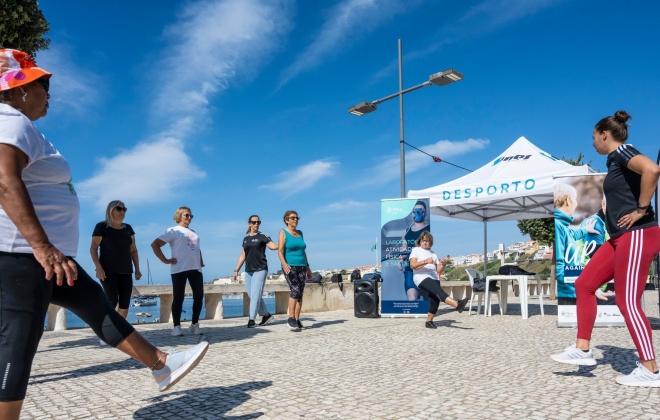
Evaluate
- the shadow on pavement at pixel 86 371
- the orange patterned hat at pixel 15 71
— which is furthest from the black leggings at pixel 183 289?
the orange patterned hat at pixel 15 71

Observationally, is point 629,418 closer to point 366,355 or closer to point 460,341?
point 366,355

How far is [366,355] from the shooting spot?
5.44 metres

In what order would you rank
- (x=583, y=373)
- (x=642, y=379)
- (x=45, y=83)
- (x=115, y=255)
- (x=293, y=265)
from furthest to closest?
(x=293, y=265) → (x=115, y=255) → (x=583, y=373) → (x=642, y=379) → (x=45, y=83)

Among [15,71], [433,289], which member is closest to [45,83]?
[15,71]

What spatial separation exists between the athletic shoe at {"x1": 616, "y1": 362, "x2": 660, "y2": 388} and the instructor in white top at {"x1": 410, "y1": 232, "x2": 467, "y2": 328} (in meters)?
4.07

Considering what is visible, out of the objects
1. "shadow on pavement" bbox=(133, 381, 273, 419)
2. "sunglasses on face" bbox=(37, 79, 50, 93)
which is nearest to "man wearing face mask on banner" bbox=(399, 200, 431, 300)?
"shadow on pavement" bbox=(133, 381, 273, 419)

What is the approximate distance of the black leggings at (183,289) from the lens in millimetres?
7305

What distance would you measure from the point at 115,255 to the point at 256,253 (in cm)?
246

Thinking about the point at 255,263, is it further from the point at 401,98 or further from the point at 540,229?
the point at 540,229

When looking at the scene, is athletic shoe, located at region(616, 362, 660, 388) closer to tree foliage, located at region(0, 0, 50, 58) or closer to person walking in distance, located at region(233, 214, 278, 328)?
person walking in distance, located at region(233, 214, 278, 328)

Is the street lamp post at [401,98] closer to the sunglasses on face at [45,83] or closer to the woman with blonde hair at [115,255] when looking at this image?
the woman with blonde hair at [115,255]

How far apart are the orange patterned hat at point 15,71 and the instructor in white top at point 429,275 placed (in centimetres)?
664

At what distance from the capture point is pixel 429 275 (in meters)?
8.34

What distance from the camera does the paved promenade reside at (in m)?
3.26
